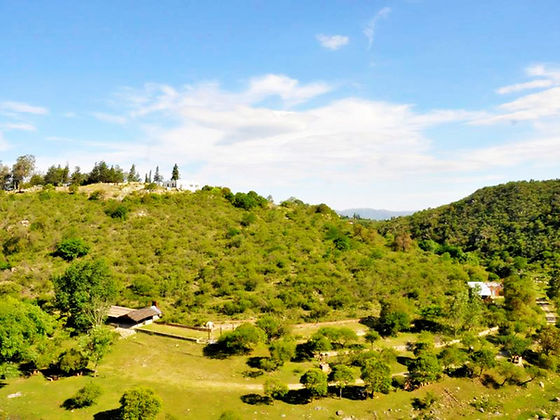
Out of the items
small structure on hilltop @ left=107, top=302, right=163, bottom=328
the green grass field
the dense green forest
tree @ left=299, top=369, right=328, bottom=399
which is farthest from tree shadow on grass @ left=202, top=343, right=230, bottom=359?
the dense green forest

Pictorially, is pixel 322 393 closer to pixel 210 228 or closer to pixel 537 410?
pixel 537 410

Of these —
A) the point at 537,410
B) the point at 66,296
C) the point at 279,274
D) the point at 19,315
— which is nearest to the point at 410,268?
the point at 279,274

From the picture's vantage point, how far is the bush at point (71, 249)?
5741 centimetres

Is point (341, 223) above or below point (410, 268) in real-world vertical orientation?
above

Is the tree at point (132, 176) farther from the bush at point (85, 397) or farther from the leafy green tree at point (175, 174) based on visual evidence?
the bush at point (85, 397)

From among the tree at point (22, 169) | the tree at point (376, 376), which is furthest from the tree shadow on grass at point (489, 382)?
the tree at point (22, 169)

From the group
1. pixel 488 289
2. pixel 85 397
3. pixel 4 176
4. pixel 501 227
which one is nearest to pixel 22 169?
pixel 4 176

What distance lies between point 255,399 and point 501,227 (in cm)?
9992

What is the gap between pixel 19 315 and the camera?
105ft

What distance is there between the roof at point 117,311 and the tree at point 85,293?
1.75 meters

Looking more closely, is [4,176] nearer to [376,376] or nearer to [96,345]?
[96,345]

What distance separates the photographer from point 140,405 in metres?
24.7

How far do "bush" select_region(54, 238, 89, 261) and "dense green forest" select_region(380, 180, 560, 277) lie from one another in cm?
7433

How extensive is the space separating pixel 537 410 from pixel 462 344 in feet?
31.3
